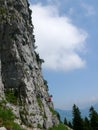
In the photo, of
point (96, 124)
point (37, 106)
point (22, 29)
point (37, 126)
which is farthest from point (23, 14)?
point (96, 124)

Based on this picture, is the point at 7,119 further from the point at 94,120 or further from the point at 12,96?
the point at 94,120

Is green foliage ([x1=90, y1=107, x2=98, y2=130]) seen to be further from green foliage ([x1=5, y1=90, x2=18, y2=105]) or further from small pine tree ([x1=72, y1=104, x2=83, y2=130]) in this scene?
green foliage ([x1=5, y1=90, x2=18, y2=105])

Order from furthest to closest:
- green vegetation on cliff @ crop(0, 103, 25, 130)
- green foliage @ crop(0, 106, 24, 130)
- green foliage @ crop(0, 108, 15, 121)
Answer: green foliage @ crop(0, 108, 15, 121), green foliage @ crop(0, 106, 24, 130), green vegetation on cliff @ crop(0, 103, 25, 130)

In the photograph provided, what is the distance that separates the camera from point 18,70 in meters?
57.9

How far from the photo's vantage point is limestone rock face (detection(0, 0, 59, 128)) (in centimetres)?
5484

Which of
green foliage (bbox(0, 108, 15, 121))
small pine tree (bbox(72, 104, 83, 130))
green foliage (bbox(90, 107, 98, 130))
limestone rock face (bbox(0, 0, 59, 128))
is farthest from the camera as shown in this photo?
small pine tree (bbox(72, 104, 83, 130))

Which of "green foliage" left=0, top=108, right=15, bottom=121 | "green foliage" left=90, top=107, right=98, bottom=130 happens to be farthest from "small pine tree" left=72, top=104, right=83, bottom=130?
"green foliage" left=0, top=108, right=15, bottom=121

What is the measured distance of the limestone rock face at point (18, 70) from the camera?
54.8 m

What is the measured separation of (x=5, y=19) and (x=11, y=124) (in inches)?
916

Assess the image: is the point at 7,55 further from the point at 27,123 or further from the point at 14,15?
the point at 27,123

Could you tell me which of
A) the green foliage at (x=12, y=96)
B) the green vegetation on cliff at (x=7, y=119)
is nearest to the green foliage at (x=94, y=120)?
the green foliage at (x=12, y=96)

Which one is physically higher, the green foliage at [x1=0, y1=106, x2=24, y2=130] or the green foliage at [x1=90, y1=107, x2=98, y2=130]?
the green foliage at [x1=90, y1=107, x2=98, y2=130]

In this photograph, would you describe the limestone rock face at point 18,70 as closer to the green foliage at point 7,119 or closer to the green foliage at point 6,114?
the green foliage at point 6,114

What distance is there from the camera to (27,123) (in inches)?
2089
